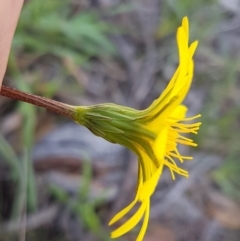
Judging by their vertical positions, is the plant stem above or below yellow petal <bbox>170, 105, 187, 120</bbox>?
below

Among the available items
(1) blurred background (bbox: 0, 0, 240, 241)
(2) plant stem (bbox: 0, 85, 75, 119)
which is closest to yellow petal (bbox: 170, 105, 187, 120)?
(2) plant stem (bbox: 0, 85, 75, 119)

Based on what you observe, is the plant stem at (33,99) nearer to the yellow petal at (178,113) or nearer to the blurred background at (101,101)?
the yellow petal at (178,113)

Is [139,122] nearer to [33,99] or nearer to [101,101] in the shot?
[33,99]

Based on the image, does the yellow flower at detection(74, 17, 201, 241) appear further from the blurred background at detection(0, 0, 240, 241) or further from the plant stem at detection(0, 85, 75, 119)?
the blurred background at detection(0, 0, 240, 241)

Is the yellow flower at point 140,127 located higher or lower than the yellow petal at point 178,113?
lower

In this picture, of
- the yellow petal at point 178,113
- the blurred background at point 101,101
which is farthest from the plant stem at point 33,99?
the blurred background at point 101,101

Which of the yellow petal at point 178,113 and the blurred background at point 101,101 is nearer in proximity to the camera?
the yellow petal at point 178,113

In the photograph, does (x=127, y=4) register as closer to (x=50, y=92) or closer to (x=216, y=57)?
(x=216, y=57)

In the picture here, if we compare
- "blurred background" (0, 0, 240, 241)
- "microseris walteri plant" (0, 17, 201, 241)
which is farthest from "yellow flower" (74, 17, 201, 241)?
"blurred background" (0, 0, 240, 241)

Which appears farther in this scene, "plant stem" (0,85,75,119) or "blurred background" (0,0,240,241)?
"blurred background" (0,0,240,241)
